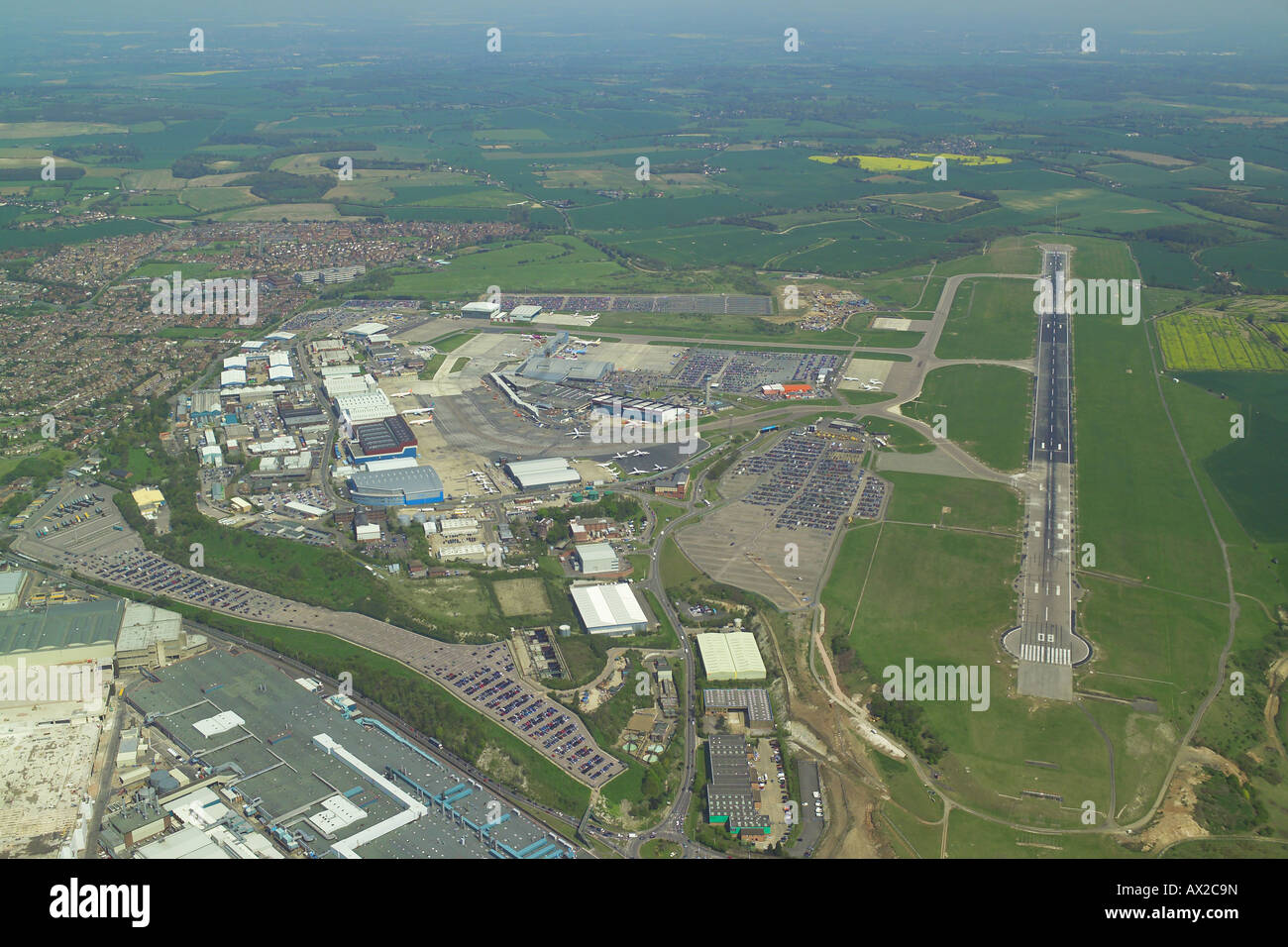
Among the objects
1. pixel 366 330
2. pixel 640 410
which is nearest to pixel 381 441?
pixel 640 410

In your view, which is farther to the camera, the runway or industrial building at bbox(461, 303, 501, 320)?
industrial building at bbox(461, 303, 501, 320)

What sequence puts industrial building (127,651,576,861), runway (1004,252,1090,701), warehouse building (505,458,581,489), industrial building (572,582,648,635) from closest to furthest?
industrial building (127,651,576,861)
runway (1004,252,1090,701)
industrial building (572,582,648,635)
warehouse building (505,458,581,489)

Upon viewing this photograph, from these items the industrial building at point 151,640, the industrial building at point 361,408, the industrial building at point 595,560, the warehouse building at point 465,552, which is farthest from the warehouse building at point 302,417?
the industrial building at point 595,560

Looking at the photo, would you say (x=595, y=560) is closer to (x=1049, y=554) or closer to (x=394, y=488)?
(x=394, y=488)

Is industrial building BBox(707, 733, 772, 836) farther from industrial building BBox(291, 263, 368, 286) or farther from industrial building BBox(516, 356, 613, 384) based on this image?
industrial building BBox(291, 263, 368, 286)

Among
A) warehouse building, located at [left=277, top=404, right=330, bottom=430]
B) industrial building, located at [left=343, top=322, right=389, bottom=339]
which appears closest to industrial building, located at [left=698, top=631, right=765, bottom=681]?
warehouse building, located at [left=277, top=404, right=330, bottom=430]

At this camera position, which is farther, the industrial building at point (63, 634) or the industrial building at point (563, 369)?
the industrial building at point (563, 369)

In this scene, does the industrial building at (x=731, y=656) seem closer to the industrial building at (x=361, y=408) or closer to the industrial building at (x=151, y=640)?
the industrial building at (x=151, y=640)
